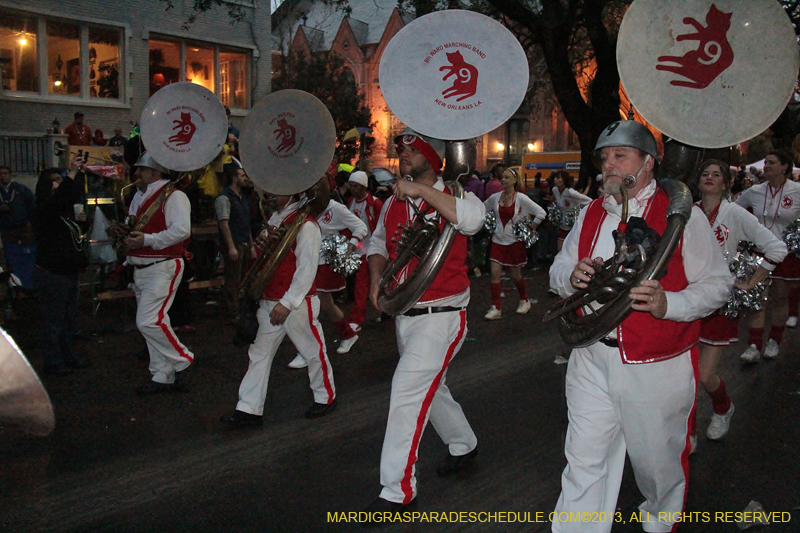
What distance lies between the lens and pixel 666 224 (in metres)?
3.03

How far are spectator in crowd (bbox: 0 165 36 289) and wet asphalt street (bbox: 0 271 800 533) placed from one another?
2.88 m

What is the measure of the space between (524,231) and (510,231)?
22 centimetres

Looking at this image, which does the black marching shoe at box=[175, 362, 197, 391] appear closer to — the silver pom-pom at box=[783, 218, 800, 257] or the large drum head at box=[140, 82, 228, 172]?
the large drum head at box=[140, 82, 228, 172]

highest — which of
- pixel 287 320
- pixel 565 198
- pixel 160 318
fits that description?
pixel 565 198

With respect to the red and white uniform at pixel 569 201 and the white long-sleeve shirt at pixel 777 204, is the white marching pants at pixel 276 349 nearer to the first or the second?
the white long-sleeve shirt at pixel 777 204

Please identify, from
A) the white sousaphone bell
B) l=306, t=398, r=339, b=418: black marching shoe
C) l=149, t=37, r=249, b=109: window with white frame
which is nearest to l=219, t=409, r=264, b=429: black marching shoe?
l=306, t=398, r=339, b=418: black marching shoe

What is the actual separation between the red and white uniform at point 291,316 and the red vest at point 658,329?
2738 mm

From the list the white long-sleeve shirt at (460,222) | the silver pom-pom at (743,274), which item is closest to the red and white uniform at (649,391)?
the white long-sleeve shirt at (460,222)

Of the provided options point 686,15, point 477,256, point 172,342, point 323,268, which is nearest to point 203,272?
point 323,268

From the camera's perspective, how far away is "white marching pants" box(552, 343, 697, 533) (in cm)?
301

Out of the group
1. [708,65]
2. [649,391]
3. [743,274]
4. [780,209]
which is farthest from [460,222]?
[780,209]

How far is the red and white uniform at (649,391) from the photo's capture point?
3.00m

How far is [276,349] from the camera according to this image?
5379mm

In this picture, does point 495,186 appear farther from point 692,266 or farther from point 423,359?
point 692,266
